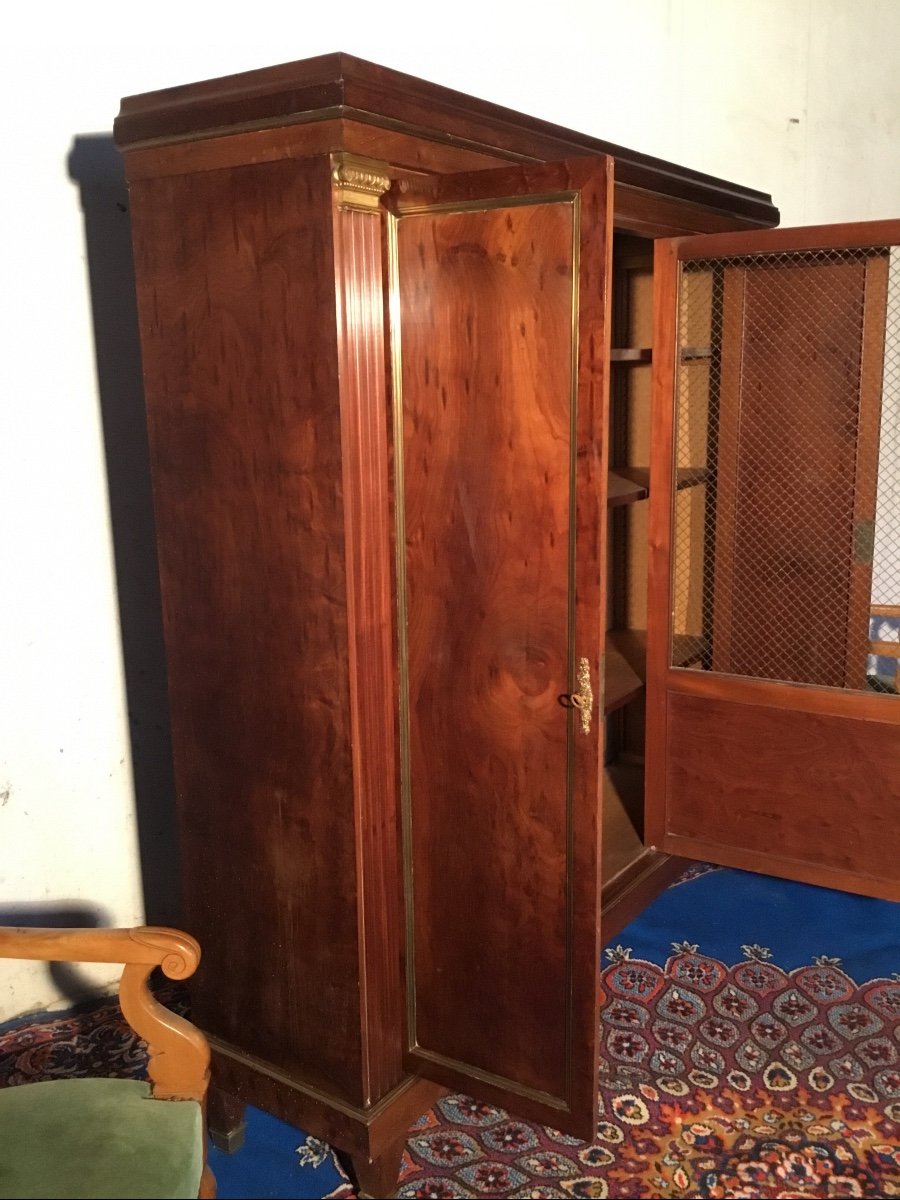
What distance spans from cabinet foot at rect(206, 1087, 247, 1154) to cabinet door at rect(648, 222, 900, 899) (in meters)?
1.48

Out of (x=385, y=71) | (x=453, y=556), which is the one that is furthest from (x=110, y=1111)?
(x=385, y=71)

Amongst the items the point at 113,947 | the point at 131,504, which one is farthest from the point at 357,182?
the point at 113,947

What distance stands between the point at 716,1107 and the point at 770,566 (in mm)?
1495

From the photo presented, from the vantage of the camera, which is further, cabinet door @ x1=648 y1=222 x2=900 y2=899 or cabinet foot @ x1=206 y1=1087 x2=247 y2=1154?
cabinet door @ x1=648 y1=222 x2=900 y2=899

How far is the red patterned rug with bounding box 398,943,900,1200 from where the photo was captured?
2152 mm

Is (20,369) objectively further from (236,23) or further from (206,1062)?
(206,1062)

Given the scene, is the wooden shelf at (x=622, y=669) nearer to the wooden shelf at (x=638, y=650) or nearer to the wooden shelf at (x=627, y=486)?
the wooden shelf at (x=638, y=650)

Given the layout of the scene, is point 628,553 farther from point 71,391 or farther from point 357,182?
point 357,182

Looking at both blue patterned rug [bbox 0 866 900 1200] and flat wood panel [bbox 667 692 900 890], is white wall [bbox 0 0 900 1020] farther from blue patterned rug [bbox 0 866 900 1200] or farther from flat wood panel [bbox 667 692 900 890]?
flat wood panel [bbox 667 692 900 890]

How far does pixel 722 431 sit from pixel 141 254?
5.83 ft

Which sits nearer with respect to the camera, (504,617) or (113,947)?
(113,947)

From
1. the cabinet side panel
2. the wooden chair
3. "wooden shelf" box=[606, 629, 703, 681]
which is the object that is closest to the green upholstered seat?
the wooden chair

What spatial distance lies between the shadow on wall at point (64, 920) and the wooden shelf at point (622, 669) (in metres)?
1.35

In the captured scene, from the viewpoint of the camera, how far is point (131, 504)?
2637 millimetres
